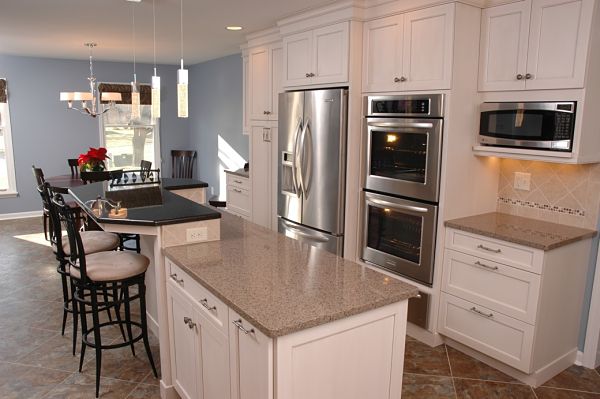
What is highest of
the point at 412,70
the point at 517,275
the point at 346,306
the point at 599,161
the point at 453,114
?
the point at 412,70

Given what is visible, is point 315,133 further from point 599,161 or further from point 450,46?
point 599,161

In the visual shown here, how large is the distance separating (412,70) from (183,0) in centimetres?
182

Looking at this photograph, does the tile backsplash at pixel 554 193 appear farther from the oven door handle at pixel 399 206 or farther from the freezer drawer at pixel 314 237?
the freezer drawer at pixel 314 237


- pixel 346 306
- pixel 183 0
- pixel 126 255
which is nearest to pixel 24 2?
pixel 183 0

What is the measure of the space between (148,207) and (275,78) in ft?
7.47

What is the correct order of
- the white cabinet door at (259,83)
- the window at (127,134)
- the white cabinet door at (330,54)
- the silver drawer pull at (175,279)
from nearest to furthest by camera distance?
the silver drawer pull at (175,279)
the white cabinet door at (330,54)
the white cabinet door at (259,83)
the window at (127,134)

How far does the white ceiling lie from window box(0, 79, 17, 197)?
2.64ft

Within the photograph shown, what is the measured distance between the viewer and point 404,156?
3.25m

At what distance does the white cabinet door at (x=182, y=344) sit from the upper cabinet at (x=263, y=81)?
8.56ft

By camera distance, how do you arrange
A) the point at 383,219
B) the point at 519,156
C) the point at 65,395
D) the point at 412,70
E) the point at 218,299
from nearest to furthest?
the point at 218,299 → the point at 65,395 → the point at 519,156 → the point at 412,70 → the point at 383,219

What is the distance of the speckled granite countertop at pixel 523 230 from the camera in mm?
2707

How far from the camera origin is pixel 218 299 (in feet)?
6.33

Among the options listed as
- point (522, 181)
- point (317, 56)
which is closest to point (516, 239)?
point (522, 181)

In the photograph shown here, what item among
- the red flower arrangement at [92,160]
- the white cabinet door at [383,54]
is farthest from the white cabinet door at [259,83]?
the red flower arrangement at [92,160]
